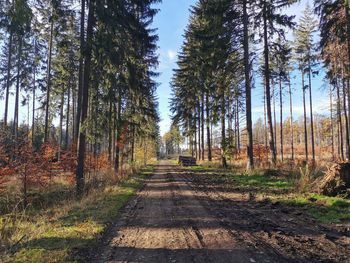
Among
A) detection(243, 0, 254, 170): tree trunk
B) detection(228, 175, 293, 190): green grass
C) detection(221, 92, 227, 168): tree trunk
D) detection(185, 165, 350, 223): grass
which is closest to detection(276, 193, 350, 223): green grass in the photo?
detection(185, 165, 350, 223): grass

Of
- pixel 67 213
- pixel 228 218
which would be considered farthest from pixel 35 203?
Result: pixel 228 218

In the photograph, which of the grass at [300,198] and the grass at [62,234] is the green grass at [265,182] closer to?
the grass at [300,198]

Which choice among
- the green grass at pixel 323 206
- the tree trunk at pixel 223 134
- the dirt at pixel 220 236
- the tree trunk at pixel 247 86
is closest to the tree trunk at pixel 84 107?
the dirt at pixel 220 236

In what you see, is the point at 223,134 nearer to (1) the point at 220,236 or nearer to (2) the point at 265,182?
(2) the point at 265,182

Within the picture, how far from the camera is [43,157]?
50.9 ft

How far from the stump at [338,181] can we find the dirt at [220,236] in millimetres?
1912

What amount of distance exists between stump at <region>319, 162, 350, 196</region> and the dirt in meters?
1.91

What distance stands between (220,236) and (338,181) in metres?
5.88

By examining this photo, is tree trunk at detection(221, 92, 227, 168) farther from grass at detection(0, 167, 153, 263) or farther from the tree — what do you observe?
grass at detection(0, 167, 153, 263)

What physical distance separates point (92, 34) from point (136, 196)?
7316mm

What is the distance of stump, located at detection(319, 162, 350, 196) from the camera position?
10.6 meters

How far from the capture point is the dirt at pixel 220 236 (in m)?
5.53

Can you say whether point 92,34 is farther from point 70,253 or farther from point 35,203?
point 70,253

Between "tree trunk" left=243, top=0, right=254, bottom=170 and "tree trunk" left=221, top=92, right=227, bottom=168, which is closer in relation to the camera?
"tree trunk" left=243, top=0, right=254, bottom=170
